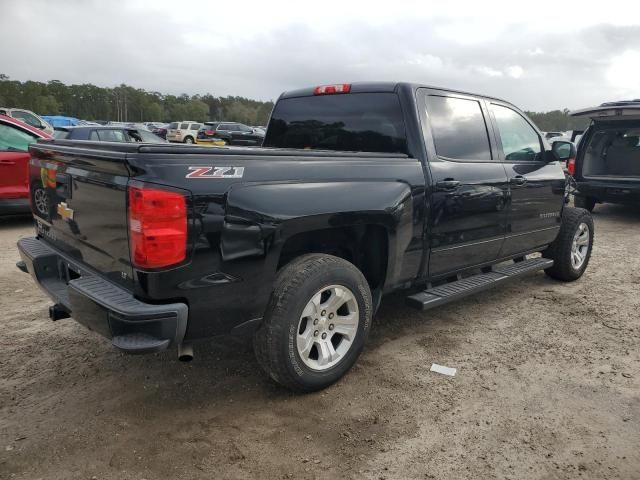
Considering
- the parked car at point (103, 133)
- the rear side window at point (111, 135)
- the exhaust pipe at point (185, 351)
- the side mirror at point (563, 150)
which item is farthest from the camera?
the rear side window at point (111, 135)

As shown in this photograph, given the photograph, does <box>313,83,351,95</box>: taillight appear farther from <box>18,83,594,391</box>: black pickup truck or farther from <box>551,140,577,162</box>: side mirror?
<box>551,140,577,162</box>: side mirror

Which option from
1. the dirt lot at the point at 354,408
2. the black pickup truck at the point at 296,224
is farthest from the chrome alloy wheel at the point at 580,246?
the dirt lot at the point at 354,408

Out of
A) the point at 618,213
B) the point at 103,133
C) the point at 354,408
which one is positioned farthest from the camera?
the point at 103,133

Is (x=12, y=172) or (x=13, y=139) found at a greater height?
(x=13, y=139)

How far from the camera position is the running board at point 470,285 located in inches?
144

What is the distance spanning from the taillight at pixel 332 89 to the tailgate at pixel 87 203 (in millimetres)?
1984

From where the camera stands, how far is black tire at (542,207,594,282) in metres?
5.28

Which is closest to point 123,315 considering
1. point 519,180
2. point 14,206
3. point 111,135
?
point 519,180

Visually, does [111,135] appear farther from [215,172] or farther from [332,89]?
[215,172]

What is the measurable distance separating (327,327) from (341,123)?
5.68 ft

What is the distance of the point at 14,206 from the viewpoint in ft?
24.0

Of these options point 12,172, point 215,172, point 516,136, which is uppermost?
point 516,136

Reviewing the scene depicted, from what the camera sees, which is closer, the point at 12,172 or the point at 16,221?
the point at 12,172

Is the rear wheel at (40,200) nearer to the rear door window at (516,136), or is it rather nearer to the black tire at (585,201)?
the rear door window at (516,136)
